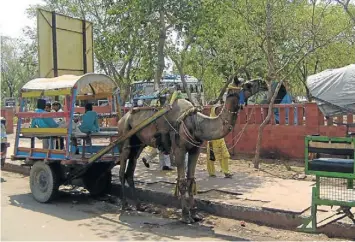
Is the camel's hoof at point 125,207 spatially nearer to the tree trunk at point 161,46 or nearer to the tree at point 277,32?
the tree at point 277,32

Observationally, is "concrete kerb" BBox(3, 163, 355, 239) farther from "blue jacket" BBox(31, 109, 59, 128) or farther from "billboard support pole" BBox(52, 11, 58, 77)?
"billboard support pole" BBox(52, 11, 58, 77)

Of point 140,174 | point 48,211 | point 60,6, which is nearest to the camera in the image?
point 48,211

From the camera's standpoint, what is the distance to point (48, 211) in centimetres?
790

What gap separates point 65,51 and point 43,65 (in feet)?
2.54

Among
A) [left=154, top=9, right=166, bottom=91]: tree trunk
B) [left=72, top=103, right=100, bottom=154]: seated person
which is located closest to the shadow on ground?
[left=72, top=103, right=100, bottom=154]: seated person

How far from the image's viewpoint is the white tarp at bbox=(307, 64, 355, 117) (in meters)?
5.36

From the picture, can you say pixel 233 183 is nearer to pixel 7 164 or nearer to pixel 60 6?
pixel 7 164

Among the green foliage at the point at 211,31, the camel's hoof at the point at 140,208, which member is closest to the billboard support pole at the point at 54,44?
the green foliage at the point at 211,31

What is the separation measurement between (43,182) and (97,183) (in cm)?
111

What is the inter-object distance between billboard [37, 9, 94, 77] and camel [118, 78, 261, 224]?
158 inches

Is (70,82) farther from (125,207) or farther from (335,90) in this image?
(335,90)

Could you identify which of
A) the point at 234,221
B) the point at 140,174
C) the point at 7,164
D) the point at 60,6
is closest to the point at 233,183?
the point at 234,221

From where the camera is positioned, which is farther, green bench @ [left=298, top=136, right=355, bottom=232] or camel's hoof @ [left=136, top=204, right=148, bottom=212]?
camel's hoof @ [left=136, top=204, right=148, bottom=212]

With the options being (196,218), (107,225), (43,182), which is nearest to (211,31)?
(43,182)
